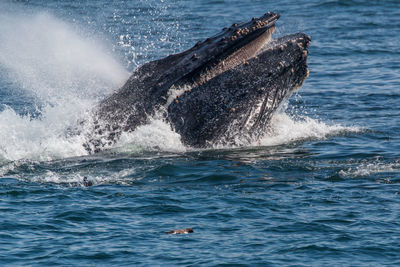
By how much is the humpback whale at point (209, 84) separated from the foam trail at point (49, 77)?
1.13 m

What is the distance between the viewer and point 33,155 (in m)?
14.5

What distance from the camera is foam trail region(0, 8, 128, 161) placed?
48.3ft

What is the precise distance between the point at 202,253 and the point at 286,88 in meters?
5.42

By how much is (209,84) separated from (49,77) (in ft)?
42.1

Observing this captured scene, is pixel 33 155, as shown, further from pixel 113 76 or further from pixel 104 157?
pixel 113 76

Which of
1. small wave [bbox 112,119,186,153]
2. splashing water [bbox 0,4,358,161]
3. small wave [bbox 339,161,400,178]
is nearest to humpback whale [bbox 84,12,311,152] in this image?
small wave [bbox 112,119,186,153]

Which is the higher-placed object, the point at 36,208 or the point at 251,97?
the point at 251,97

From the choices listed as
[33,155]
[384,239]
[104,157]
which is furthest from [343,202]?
[33,155]

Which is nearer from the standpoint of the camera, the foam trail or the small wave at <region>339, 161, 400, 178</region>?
the small wave at <region>339, 161, 400, 178</region>

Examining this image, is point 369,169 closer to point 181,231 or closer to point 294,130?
point 294,130

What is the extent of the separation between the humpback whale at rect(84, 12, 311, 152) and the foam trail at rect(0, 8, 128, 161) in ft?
3.71

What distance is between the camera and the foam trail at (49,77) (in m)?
14.7

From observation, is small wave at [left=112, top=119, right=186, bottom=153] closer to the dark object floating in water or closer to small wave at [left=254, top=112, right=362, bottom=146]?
small wave at [left=254, top=112, right=362, bottom=146]

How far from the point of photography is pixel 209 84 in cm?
1388
